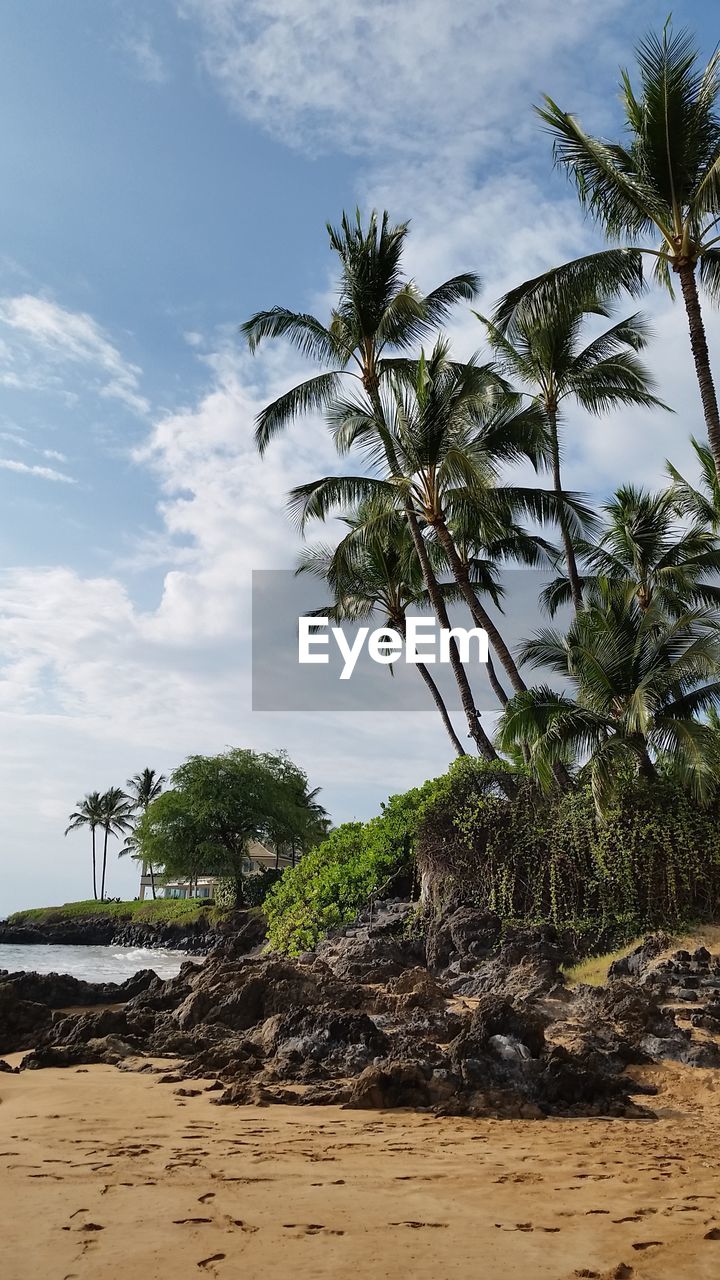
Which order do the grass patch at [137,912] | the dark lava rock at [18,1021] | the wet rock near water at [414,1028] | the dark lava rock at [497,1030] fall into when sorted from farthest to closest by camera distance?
1. the grass patch at [137,912]
2. the dark lava rock at [18,1021]
3. the dark lava rock at [497,1030]
4. the wet rock near water at [414,1028]

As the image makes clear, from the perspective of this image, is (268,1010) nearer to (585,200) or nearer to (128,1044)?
(128,1044)

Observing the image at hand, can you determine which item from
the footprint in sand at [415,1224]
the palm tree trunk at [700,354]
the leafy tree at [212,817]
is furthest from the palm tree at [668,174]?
the leafy tree at [212,817]

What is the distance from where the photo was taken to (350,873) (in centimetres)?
1742

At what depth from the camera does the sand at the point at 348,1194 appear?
11.3ft

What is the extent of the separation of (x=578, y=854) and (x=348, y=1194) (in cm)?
1030

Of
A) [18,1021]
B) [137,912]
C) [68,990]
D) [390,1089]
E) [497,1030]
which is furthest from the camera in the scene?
[137,912]

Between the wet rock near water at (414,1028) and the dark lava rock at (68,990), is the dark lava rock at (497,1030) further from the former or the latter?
the dark lava rock at (68,990)

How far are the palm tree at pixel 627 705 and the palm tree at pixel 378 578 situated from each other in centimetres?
589

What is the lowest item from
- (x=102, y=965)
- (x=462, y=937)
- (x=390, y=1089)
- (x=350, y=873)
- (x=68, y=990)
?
(x=102, y=965)

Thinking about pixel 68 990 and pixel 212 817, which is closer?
pixel 68 990

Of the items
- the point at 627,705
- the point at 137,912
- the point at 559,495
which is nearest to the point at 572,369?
the point at 559,495

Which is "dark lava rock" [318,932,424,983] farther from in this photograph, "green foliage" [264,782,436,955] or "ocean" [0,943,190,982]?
"ocean" [0,943,190,982]

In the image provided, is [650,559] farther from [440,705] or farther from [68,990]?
[68,990]

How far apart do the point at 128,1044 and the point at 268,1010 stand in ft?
5.09
